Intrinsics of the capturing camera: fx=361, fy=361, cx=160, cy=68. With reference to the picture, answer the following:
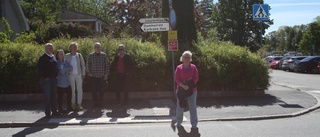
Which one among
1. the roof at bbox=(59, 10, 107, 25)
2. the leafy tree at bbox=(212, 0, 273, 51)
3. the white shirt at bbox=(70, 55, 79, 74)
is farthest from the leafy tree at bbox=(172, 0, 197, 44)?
the leafy tree at bbox=(212, 0, 273, 51)

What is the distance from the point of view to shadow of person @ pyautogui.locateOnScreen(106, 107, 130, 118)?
9.60 meters

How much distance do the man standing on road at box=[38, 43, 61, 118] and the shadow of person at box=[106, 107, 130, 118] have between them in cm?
156

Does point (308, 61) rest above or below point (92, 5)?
below

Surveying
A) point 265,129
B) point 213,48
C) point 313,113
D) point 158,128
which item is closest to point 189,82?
point 158,128

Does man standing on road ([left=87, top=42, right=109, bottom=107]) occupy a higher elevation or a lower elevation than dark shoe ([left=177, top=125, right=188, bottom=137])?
higher

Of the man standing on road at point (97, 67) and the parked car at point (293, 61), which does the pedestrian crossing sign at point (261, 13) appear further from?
the parked car at point (293, 61)

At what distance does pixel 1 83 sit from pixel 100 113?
14.0ft

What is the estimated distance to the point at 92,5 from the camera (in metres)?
76.4

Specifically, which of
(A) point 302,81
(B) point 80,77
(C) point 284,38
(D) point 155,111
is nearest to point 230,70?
(D) point 155,111

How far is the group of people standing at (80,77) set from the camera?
7672mm

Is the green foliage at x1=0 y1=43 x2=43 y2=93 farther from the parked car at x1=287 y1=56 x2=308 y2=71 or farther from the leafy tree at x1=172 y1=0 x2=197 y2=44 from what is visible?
the parked car at x1=287 y1=56 x2=308 y2=71

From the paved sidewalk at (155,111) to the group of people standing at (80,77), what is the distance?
1.62ft

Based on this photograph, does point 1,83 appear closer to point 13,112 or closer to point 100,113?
point 13,112

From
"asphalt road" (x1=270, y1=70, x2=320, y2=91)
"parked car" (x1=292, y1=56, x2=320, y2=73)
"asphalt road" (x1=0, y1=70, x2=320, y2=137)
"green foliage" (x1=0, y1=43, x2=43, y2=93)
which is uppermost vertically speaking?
"green foliage" (x1=0, y1=43, x2=43, y2=93)
